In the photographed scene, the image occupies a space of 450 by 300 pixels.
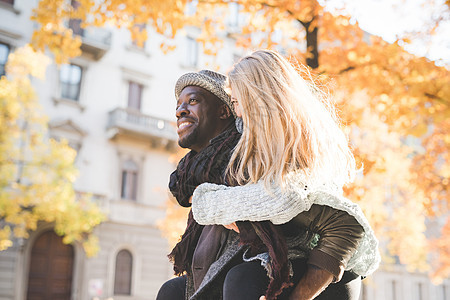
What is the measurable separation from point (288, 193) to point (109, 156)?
18445 mm

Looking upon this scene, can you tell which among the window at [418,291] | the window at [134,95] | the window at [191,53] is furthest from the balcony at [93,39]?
the window at [418,291]

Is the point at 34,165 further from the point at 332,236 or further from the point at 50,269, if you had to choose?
the point at 332,236

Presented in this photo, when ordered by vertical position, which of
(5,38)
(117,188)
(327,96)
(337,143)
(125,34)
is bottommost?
(337,143)

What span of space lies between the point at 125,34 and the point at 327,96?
1992 cm

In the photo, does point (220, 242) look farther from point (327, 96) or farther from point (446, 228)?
point (446, 228)

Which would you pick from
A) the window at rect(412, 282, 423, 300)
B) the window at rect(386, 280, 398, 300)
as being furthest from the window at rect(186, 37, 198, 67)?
the window at rect(412, 282, 423, 300)

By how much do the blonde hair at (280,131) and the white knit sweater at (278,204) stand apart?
0.17 ft

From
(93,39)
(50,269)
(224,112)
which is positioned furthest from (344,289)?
(93,39)

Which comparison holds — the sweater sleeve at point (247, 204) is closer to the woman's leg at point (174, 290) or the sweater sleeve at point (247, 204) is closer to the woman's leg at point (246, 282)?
the woman's leg at point (246, 282)

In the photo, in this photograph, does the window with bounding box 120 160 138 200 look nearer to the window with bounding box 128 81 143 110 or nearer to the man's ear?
the window with bounding box 128 81 143 110

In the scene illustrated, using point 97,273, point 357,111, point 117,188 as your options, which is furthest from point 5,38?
point 357,111

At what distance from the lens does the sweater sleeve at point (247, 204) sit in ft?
5.51

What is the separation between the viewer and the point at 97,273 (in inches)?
710

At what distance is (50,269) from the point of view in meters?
17.4
